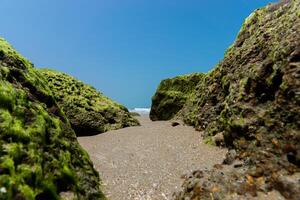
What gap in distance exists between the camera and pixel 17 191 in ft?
16.5

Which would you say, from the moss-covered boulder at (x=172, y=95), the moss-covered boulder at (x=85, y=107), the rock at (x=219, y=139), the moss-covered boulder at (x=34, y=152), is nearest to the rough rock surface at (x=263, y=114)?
the rock at (x=219, y=139)

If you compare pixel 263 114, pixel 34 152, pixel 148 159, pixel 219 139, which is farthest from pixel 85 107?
pixel 263 114

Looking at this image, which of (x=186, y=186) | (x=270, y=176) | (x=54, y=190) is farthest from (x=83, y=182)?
(x=270, y=176)

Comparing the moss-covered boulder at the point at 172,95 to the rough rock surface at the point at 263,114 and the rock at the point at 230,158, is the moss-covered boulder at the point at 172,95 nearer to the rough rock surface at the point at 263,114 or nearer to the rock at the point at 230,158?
the rough rock surface at the point at 263,114

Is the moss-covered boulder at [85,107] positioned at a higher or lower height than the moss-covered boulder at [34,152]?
higher

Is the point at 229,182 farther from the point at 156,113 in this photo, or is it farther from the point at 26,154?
the point at 156,113

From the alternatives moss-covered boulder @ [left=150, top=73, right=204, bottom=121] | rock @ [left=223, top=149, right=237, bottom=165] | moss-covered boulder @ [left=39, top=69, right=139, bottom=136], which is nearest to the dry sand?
rock @ [left=223, top=149, right=237, bottom=165]

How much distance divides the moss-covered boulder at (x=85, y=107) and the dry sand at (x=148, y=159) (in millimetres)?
1439

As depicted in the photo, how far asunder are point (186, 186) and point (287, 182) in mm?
2095

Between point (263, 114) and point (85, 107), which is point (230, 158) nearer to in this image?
point (263, 114)

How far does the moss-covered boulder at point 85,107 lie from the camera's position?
14789 millimetres

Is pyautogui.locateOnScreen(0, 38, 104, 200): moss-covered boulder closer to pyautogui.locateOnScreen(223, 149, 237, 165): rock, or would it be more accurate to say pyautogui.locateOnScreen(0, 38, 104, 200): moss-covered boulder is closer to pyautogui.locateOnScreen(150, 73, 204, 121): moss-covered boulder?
pyautogui.locateOnScreen(223, 149, 237, 165): rock

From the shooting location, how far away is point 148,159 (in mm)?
9500

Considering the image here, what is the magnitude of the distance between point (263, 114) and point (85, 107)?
10.6m
